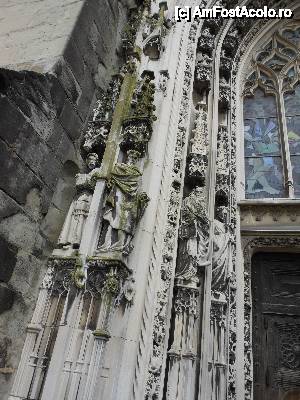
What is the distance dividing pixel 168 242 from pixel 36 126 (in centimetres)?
181

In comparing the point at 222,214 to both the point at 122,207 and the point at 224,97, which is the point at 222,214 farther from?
the point at 224,97

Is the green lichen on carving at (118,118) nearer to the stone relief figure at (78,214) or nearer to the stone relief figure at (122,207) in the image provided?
the stone relief figure at (122,207)

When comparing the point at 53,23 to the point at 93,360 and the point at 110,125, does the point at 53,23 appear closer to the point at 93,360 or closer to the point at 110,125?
the point at 110,125

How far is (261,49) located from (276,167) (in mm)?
2707

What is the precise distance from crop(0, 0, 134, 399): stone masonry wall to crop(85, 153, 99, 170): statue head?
0.80ft

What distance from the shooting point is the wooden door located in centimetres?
399

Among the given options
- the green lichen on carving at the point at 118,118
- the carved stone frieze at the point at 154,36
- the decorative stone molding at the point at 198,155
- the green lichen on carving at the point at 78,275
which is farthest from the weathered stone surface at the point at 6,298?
the carved stone frieze at the point at 154,36

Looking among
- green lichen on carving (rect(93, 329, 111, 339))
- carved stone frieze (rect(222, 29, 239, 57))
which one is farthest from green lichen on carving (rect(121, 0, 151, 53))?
green lichen on carving (rect(93, 329, 111, 339))

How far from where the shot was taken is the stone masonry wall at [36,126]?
3283 millimetres

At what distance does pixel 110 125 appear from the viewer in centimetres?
454

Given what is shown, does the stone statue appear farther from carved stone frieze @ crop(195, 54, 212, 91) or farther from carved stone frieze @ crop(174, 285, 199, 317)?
carved stone frieze @ crop(195, 54, 212, 91)

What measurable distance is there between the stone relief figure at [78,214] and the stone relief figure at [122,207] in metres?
0.31

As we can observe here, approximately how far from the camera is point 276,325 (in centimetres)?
434

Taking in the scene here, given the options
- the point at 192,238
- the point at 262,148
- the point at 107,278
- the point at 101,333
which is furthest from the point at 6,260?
the point at 262,148
